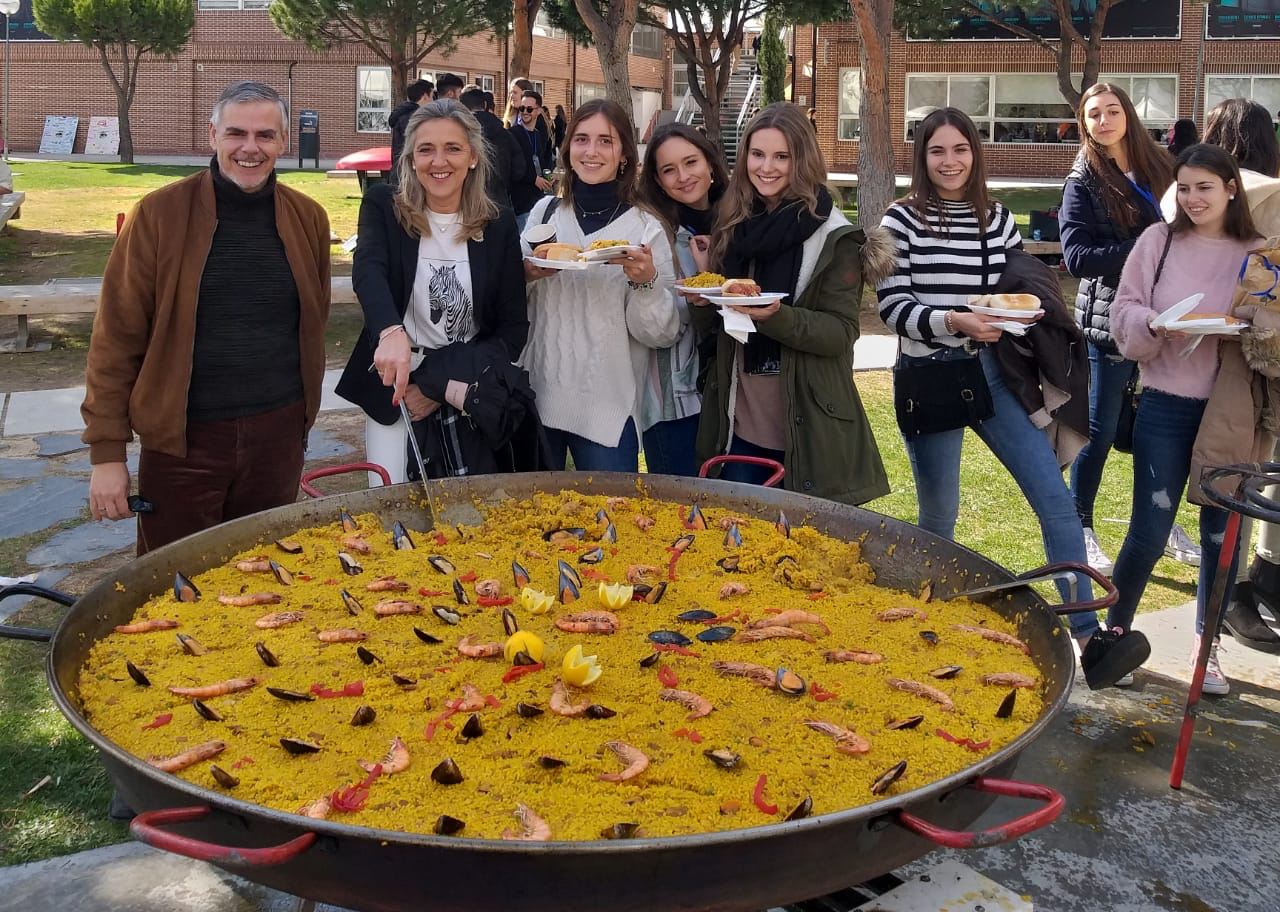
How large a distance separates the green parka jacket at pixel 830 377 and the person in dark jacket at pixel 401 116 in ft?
4.41

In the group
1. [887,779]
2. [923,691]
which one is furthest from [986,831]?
[923,691]

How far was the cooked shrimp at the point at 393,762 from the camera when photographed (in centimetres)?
176

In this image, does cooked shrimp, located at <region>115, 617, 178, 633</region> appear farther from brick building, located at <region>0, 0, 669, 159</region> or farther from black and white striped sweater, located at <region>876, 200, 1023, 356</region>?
brick building, located at <region>0, 0, 669, 159</region>

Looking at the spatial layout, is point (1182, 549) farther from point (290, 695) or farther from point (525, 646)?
point (290, 695)

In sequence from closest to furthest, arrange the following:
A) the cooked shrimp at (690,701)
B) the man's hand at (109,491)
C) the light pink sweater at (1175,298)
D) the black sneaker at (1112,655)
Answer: the cooked shrimp at (690,701)
the black sneaker at (1112,655)
the man's hand at (109,491)
the light pink sweater at (1175,298)

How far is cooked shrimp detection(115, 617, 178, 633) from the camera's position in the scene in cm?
230

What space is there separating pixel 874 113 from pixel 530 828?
410 inches

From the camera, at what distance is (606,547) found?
9.35 ft

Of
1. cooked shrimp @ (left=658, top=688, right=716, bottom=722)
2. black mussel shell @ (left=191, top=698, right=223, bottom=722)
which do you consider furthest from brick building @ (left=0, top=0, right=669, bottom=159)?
cooked shrimp @ (left=658, top=688, right=716, bottom=722)

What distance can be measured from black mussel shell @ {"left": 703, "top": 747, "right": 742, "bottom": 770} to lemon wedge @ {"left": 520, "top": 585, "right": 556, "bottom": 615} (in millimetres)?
706

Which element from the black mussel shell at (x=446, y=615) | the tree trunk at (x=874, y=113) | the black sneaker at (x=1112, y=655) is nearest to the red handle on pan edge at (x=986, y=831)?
the black mussel shell at (x=446, y=615)

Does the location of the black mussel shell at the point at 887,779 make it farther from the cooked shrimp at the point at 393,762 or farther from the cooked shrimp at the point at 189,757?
the cooked shrimp at the point at 189,757

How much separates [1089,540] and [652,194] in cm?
262

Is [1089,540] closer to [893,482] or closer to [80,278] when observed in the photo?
[893,482]
